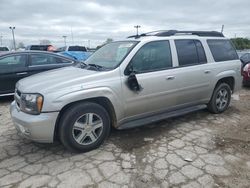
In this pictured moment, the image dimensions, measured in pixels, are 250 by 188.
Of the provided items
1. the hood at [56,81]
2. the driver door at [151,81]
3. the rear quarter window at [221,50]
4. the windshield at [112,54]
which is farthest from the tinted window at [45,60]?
the rear quarter window at [221,50]

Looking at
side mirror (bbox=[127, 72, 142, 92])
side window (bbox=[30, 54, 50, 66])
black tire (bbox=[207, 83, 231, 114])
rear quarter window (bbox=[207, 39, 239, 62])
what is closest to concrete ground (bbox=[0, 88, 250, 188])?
black tire (bbox=[207, 83, 231, 114])

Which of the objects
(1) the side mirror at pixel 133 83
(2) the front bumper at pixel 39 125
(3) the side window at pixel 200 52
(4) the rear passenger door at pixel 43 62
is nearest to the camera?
(2) the front bumper at pixel 39 125

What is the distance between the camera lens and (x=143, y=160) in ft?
11.4

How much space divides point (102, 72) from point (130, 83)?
48 cm

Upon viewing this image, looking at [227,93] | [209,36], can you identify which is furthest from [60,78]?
[227,93]

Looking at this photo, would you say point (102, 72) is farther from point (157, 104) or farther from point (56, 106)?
point (157, 104)

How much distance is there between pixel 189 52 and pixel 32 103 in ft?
9.96

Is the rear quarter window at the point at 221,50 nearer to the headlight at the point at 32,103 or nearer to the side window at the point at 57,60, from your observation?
the headlight at the point at 32,103

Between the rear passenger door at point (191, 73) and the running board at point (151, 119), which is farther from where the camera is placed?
the rear passenger door at point (191, 73)

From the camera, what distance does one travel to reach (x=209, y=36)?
532 centimetres

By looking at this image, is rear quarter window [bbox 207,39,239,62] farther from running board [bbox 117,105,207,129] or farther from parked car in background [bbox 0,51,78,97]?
parked car in background [bbox 0,51,78,97]

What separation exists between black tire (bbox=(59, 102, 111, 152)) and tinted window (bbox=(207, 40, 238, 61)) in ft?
→ 9.39

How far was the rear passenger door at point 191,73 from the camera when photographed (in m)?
4.54

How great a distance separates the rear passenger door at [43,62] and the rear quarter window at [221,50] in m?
4.42
